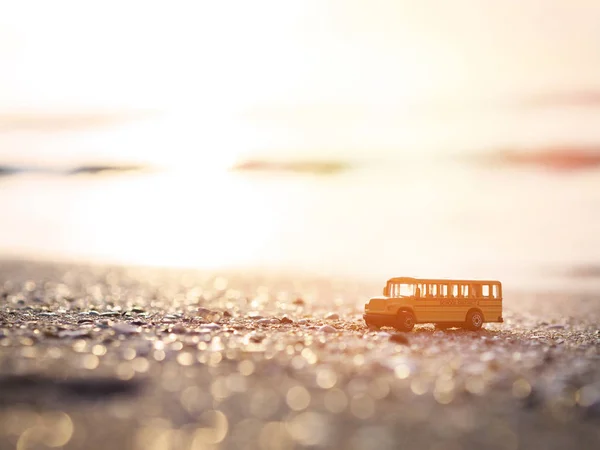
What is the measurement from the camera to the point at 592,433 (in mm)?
15617

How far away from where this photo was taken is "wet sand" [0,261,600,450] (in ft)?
48.5

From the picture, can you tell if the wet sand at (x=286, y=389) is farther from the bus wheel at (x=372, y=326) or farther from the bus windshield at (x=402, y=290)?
the bus windshield at (x=402, y=290)

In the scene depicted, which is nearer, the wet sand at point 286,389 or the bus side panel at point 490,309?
the wet sand at point 286,389

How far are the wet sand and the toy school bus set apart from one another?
8.80 ft

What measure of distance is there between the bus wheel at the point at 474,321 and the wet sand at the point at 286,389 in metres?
4.36

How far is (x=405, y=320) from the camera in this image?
110 ft

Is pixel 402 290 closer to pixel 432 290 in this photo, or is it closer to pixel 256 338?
pixel 432 290

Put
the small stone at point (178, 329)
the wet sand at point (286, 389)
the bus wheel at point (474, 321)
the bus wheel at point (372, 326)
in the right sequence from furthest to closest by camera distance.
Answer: the bus wheel at point (474, 321) → the bus wheel at point (372, 326) → the small stone at point (178, 329) → the wet sand at point (286, 389)

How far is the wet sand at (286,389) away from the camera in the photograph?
1480 centimetres

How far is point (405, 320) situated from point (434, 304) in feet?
6.10

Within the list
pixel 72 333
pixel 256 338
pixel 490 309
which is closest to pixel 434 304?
pixel 490 309

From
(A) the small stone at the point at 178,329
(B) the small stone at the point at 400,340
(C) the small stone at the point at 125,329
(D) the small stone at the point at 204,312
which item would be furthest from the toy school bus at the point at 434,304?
(C) the small stone at the point at 125,329

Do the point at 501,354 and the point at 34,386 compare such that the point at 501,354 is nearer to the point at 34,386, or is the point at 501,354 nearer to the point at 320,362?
the point at 320,362

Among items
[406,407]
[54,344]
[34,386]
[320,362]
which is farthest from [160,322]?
[406,407]
